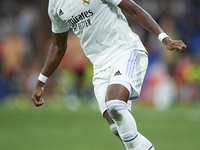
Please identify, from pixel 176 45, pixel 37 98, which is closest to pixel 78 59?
pixel 37 98

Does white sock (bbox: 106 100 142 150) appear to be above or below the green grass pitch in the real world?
above

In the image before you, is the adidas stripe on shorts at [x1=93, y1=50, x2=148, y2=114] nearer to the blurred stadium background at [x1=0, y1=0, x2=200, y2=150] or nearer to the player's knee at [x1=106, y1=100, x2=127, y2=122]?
the player's knee at [x1=106, y1=100, x2=127, y2=122]

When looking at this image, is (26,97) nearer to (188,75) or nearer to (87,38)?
(188,75)

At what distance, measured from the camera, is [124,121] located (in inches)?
149

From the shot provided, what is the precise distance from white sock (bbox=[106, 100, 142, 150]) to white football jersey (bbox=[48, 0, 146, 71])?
61 centimetres

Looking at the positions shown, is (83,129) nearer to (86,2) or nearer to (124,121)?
(86,2)

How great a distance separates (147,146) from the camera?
427 centimetres

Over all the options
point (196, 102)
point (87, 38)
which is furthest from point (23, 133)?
point (196, 102)

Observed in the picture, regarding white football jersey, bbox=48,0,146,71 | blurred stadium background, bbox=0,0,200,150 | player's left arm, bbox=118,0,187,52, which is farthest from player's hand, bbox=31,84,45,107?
Answer: blurred stadium background, bbox=0,0,200,150

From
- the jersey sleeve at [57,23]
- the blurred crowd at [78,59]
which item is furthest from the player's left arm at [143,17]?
the blurred crowd at [78,59]

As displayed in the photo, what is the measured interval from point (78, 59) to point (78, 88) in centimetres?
104

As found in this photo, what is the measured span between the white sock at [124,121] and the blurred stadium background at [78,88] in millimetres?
2868

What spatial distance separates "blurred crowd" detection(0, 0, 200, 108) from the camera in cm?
1360

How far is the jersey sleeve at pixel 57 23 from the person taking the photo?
4570mm
